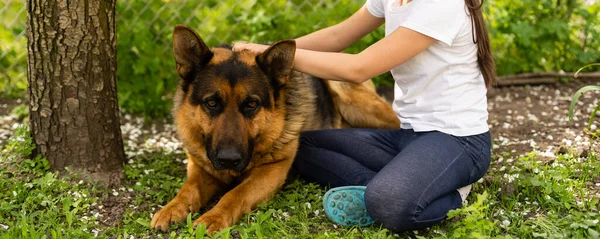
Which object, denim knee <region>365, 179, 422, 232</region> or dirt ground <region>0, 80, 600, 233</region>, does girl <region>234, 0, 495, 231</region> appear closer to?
denim knee <region>365, 179, 422, 232</region>

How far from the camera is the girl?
3188 millimetres

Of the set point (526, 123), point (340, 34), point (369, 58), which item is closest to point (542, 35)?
point (526, 123)

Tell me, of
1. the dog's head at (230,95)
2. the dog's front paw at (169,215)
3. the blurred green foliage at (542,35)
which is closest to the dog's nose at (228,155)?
the dog's head at (230,95)

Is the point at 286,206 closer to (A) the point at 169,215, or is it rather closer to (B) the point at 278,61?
(A) the point at 169,215

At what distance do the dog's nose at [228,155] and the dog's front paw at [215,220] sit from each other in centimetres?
31

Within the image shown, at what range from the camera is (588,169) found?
12.5 ft

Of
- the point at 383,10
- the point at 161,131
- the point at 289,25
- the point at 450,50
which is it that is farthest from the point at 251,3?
the point at 450,50

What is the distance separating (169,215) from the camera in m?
3.30

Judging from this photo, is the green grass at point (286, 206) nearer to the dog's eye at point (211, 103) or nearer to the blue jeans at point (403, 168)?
the blue jeans at point (403, 168)

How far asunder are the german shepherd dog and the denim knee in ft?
2.50

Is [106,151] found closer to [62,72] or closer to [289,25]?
[62,72]

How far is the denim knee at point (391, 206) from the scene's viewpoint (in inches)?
122

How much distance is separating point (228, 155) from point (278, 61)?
26.2 inches

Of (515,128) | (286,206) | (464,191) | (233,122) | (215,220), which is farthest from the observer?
(515,128)
